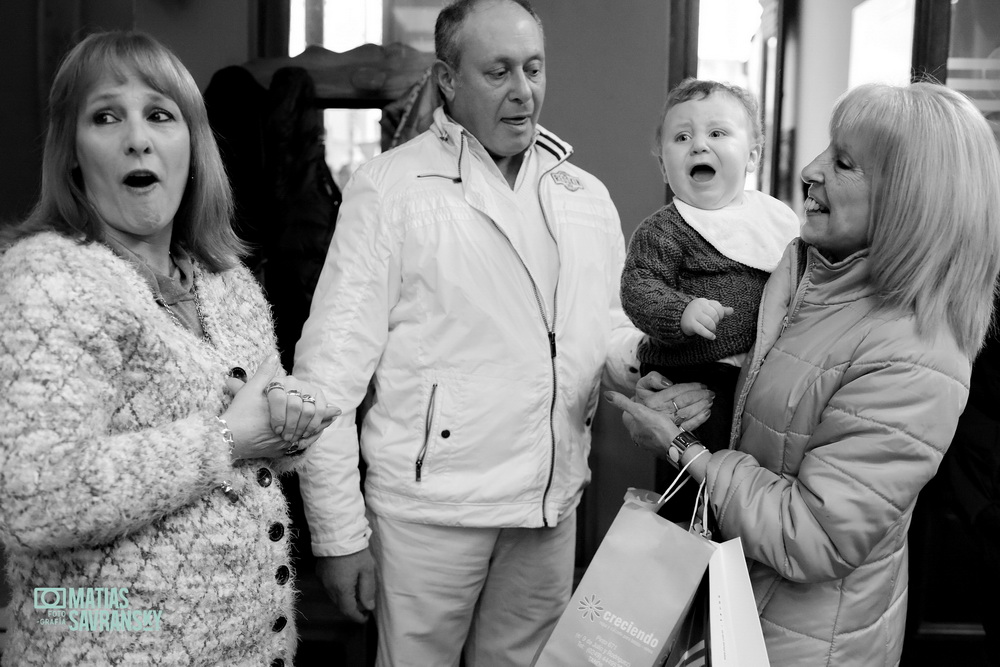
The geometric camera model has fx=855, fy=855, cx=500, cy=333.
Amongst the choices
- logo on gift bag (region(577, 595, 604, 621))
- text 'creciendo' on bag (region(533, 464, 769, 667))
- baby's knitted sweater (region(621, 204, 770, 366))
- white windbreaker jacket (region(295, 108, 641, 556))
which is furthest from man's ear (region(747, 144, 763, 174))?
logo on gift bag (region(577, 595, 604, 621))

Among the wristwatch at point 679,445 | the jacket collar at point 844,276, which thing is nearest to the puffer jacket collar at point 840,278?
the jacket collar at point 844,276

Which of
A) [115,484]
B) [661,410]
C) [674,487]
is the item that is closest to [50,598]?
[115,484]

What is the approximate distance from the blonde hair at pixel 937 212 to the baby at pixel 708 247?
1.34 feet

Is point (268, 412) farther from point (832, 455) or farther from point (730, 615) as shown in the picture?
point (832, 455)

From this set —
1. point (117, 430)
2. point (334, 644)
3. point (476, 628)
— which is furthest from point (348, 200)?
point (334, 644)

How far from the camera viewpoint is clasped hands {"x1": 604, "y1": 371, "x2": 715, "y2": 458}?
172 centimetres

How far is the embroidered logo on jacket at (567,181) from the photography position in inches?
87.0

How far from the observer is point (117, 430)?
1.37 m

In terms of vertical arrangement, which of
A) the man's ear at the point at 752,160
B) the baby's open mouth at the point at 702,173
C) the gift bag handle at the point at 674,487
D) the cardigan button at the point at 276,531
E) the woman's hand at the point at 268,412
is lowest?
the cardigan button at the point at 276,531

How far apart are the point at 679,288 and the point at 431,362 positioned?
0.59 metres

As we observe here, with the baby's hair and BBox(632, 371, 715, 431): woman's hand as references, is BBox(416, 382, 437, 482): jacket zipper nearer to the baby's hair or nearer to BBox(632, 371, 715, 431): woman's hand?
BBox(632, 371, 715, 431): woman's hand

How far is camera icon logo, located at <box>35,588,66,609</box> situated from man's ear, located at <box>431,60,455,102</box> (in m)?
1.42

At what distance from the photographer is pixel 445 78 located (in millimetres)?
2182

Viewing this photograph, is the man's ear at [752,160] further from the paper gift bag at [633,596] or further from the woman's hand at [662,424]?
the paper gift bag at [633,596]
